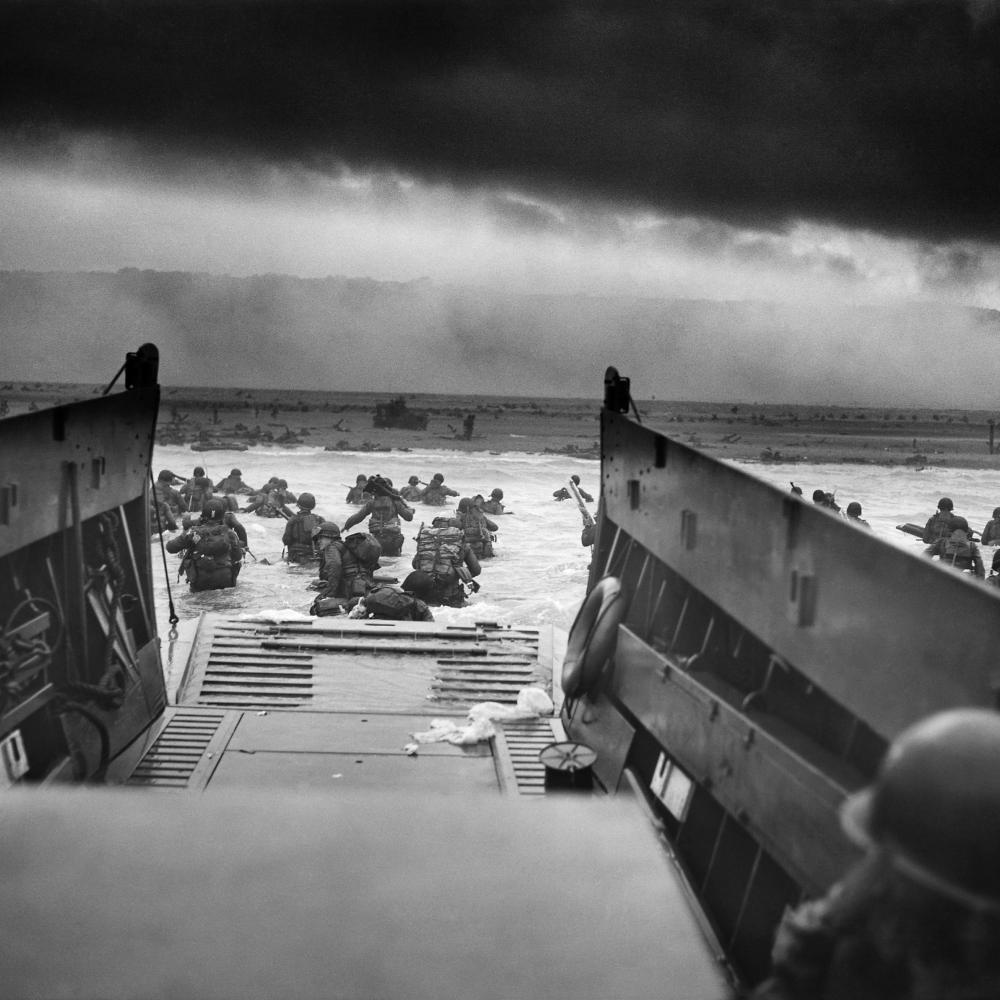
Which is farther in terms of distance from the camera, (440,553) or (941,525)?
(941,525)

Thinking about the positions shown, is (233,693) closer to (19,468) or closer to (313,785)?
(313,785)

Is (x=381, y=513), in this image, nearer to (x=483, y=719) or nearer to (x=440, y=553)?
(x=440, y=553)

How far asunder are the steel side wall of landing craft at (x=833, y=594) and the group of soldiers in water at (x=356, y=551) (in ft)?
13.5

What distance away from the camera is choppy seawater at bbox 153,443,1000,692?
10414 mm

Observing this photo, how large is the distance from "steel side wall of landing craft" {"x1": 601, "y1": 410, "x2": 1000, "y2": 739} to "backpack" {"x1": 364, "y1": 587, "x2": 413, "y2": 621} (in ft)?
11.8

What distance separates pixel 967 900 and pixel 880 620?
890mm

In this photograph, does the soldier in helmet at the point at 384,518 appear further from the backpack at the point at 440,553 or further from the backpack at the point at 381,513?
the backpack at the point at 440,553

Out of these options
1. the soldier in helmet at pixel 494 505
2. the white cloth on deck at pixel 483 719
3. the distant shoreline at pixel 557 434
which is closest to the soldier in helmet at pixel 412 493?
the soldier in helmet at pixel 494 505

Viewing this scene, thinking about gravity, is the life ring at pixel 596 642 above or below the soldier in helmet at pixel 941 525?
above

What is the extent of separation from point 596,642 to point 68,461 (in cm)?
213

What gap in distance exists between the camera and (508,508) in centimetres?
1914

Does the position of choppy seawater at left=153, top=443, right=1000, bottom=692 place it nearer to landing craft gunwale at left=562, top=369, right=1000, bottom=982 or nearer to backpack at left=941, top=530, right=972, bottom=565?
landing craft gunwale at left=562, top=369, right=1000, bottom=982

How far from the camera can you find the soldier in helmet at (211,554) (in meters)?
10.7

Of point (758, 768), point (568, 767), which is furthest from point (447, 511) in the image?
point (758, 768)
